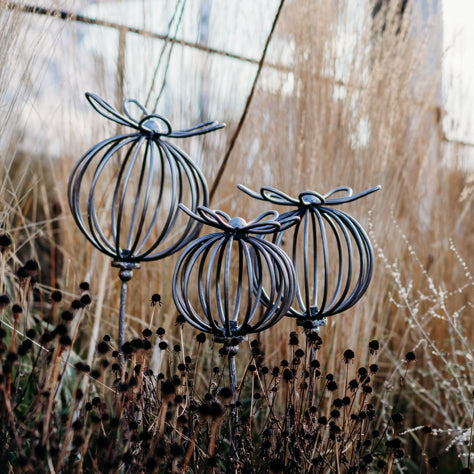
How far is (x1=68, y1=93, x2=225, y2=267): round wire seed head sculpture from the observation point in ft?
2.19

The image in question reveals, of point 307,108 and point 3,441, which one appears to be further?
point 307,108

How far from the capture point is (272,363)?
1210 mm

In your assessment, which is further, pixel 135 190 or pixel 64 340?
pixel 135 190

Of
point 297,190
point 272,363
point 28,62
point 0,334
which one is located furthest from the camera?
point 272,363

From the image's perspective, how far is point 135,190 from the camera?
4.25 feet

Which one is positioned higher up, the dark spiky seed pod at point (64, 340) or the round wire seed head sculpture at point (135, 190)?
the round wire seed head sculpture at point (135, 190)

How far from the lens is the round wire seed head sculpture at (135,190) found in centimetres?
67

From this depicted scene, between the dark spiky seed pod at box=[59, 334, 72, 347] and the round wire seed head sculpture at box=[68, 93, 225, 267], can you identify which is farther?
the round wire seed head sculpture at box=[68, 93, 225, 267]

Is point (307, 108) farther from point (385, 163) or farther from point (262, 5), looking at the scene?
point (262, 5)

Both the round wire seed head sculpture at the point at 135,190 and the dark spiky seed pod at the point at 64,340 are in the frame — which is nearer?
the dark spiky seed pod at the point at 64,340

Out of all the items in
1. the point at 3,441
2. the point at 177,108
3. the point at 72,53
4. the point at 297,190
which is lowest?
the point at 3,441

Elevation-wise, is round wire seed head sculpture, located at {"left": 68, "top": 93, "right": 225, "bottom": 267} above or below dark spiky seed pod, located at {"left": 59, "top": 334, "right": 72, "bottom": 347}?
above

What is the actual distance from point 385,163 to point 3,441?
0.88 meters

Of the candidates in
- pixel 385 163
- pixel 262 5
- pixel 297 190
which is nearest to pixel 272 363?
pixel 297 190
